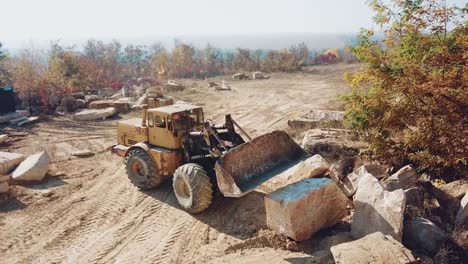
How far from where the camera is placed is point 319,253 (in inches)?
235

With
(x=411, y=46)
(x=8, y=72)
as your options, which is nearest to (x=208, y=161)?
(x=411, y=46)

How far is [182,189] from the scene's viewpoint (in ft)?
26.0

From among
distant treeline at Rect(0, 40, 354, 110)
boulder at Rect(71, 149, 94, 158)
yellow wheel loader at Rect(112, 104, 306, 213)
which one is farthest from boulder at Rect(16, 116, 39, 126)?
yellow wheel loader at Rect(112, 104, 306, 213)

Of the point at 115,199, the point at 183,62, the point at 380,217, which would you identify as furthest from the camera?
the point at 183,62

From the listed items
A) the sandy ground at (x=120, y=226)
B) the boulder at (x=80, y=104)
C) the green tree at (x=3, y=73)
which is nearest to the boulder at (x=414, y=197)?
the sandy ground at (x=120, y=226)

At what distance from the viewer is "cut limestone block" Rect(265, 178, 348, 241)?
6.14 meters

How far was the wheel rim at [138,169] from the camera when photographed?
29.3ft

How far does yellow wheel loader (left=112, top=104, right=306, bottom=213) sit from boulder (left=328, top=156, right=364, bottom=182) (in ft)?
2.59

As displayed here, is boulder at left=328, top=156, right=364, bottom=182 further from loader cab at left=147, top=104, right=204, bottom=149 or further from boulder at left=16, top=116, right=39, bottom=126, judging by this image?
boulder at left=16, top=116, right=39, bottom=126

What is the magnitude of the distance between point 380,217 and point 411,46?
3.65 m

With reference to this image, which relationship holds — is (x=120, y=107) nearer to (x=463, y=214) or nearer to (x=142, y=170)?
(x=142, y=170)

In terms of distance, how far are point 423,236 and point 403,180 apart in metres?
1.53

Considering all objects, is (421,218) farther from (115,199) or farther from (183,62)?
(183,62)

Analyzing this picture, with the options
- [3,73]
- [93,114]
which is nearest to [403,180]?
[93,114]
